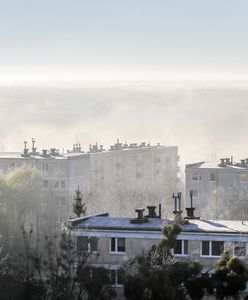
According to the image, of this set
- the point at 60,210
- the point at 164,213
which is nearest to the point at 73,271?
the point at 164,213

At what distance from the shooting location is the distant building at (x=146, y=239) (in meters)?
27.2

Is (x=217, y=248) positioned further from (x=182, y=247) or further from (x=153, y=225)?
(x=153, y=225)

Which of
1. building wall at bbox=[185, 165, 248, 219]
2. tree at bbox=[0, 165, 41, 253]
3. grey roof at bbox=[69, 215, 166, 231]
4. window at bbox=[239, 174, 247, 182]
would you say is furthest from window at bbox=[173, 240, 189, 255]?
window at bbox=[239, 174, 247, 182]

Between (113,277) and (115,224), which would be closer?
(113,277)

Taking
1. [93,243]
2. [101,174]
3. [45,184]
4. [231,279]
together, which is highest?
[101,174]

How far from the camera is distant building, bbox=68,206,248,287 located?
27188mm

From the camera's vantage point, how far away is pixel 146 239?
91.1ft

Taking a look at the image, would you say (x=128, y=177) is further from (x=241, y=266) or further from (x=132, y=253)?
(x=241, y=266)

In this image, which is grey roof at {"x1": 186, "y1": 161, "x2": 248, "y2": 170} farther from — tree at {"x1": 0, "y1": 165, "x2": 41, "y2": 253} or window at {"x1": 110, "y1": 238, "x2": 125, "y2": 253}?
window at {"x1": 110, "y1": 238, "x2": 125, "y2": 253}

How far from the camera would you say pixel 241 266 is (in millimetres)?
22266

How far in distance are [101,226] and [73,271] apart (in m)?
2.87

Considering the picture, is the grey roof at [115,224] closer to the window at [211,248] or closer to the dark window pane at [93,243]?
the dark window pane at [93,243]

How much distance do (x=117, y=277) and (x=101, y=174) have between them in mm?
40125

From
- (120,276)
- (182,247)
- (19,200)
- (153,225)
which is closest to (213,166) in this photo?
(19,200)
